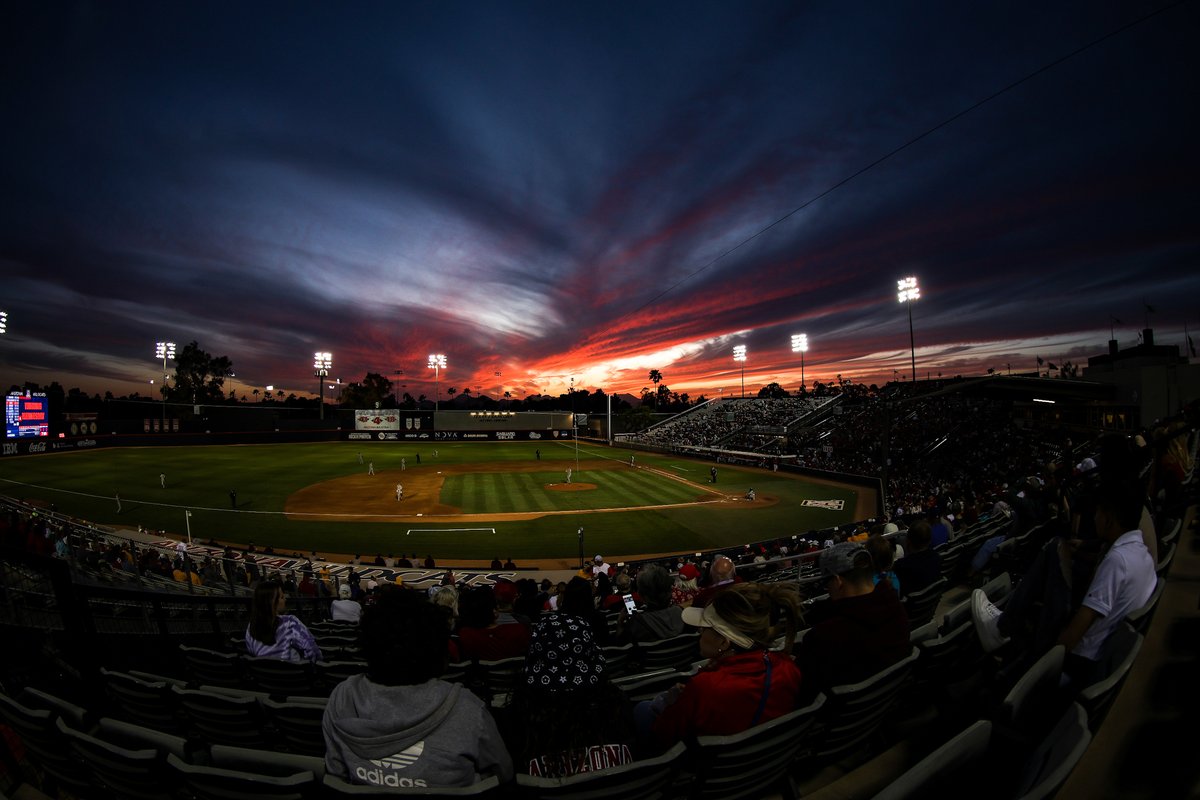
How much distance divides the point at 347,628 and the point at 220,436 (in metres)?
83.2

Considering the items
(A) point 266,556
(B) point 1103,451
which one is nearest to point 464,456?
(A) point 266,556

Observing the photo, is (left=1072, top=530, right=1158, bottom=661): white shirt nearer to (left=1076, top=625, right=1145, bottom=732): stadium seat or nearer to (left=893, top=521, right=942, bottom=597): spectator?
(left=1076, top=625, right=1145, bottom=732): stadium seat

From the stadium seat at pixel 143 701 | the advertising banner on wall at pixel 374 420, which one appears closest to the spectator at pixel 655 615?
the stadium seat at pixel 143 701

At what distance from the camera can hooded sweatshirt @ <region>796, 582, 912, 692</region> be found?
3082mm

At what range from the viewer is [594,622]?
569cm

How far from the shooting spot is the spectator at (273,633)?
4.67 m

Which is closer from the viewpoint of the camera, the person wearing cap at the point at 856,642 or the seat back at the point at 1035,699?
the seat back at the point at 1035,699

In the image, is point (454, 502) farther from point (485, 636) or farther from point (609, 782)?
point (609, 782)

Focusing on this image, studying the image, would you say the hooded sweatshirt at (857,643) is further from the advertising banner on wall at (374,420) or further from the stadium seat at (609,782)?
the advertising banner on wall at (374,420)

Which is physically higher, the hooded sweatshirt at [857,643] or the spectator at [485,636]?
the hooded sweatshirt at [857,643]

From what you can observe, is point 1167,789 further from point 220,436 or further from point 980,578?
point 220,436

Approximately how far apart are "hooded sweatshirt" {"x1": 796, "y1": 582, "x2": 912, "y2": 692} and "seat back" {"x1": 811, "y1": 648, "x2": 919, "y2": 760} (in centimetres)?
9

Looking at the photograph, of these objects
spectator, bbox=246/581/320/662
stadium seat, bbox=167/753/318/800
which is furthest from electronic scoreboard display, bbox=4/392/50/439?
stadium seat, bbox=167/753/318/800

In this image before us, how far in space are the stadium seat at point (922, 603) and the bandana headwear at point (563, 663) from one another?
4.44m
